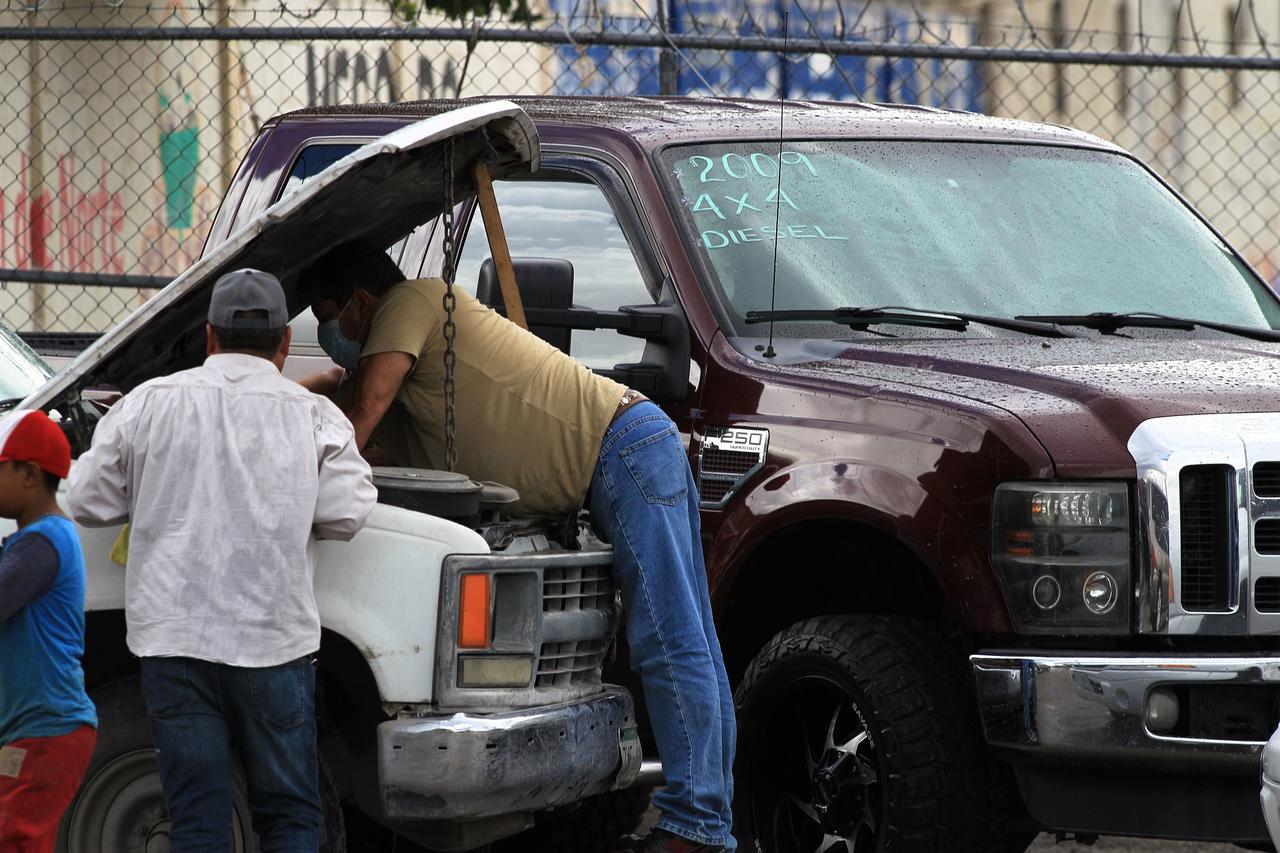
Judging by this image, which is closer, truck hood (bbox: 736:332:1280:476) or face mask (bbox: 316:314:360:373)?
truck hood (bbox: 736:332:1280:476)

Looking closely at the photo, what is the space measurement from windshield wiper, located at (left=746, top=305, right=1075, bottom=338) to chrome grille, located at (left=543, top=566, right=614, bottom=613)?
3.44 ft

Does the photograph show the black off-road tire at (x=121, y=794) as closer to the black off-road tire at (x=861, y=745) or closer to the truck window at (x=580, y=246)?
the black off-road tire at (x=861, y=745)

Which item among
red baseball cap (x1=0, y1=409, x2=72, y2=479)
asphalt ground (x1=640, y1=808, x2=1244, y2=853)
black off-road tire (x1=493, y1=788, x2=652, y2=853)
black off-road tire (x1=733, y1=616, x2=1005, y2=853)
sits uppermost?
red baseball cap (x1=0, y1=409, x2=72, y2=479)

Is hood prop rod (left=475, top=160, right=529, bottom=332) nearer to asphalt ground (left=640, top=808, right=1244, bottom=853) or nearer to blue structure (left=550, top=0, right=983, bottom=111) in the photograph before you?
asphalt ground (left=640, top=808, right=1244, bottom=853)

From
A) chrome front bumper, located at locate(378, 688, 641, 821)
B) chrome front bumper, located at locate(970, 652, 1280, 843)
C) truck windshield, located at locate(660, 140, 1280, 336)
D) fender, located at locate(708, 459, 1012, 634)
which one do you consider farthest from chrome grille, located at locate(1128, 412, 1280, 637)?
chrome front bumper, located at locate(378, 688, 641, 821)

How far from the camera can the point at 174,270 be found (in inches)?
522

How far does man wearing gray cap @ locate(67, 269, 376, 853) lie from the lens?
12.9ft

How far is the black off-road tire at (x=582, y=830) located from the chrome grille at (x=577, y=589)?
1.09 m

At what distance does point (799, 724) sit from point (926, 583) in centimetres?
47

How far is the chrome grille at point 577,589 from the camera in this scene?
444 centimetres

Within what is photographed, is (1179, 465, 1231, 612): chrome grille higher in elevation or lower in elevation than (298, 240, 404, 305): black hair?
lower

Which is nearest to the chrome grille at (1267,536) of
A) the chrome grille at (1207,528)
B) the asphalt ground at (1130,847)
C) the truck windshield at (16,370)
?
the chrome grille at (1207,528)

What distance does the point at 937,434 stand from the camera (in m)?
4.77

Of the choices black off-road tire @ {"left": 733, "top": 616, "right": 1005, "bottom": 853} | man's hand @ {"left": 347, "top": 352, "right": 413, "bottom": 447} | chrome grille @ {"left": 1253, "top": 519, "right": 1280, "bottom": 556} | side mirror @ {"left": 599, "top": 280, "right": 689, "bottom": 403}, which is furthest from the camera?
side mirror @ {"left": 599, "top": 280, "right": 689, "bottom": 403}
